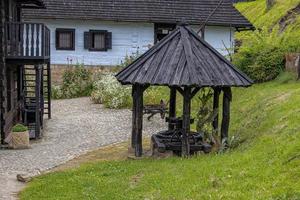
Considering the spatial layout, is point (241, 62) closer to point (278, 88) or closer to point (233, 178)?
point (278, 88)

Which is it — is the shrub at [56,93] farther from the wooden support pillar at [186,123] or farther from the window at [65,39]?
the wooden support pillar at [186,123]

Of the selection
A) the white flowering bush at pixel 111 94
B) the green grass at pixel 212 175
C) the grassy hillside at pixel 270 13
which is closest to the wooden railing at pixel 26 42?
the green grass at pixel 212 175

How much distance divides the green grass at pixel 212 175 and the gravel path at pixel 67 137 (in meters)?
1.13

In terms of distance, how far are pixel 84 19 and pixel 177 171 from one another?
69.6 ft

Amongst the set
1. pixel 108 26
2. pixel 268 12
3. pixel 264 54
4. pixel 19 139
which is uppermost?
pixel 268 12

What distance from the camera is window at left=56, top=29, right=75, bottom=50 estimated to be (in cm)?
3184

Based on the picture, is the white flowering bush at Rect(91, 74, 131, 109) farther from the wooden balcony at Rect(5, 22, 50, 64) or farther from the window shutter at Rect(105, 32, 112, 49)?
the wooden balcony at Rect(5, 22, 50, 64)

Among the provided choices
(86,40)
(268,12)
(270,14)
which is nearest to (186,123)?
(86,40)

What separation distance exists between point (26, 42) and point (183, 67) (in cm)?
609

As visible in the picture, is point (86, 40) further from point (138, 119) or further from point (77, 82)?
point (138, 119)

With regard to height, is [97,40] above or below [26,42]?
above

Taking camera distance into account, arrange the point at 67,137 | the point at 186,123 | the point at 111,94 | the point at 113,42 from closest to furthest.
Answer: the point at 186,123 < the point at 67,137 < the point at 111,94 < the point at 113,42

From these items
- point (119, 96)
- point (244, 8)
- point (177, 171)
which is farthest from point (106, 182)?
point (244, 8)

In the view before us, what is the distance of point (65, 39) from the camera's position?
3200 centimetres
